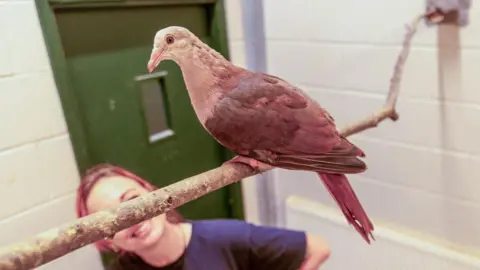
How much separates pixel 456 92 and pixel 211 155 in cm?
65

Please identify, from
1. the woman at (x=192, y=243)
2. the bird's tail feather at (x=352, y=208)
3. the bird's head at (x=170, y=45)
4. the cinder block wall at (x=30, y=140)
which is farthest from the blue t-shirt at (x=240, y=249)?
the bird's head at (x=170, y=45)

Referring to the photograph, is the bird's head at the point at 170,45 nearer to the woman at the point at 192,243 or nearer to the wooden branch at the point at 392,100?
the wooden branch at the point at 392,100

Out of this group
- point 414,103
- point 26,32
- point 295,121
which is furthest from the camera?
point 414,103

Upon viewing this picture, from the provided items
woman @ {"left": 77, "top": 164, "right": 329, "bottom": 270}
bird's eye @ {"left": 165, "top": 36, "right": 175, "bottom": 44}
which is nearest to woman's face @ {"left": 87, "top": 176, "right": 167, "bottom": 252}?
woman @ {"left": 77, "top": 164, "right": 329, "bottom": 270}

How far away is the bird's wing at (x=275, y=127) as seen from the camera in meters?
0.51

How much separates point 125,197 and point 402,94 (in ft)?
2.06

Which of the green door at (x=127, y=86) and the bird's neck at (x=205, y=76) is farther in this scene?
the green door at (x=127, y=86)

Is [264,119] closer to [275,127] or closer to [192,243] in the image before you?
[275,127]

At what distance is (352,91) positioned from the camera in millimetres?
1195

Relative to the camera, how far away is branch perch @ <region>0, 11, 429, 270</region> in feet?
1.32

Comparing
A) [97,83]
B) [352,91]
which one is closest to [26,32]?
[97,83]

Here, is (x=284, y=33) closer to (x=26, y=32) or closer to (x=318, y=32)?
(x=318, y=32)

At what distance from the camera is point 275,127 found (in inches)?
20.2

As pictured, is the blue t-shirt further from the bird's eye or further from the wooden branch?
the bird's eye
